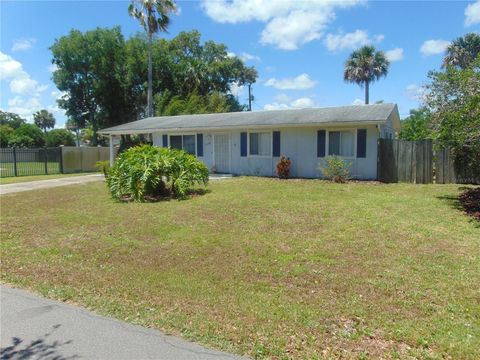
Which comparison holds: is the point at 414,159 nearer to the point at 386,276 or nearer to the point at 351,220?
the point at 351,220

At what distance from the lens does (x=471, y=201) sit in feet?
32.0

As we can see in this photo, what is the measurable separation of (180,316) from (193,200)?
6.84 meters

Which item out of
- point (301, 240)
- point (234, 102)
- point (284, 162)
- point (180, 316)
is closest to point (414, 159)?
point (284, 162)

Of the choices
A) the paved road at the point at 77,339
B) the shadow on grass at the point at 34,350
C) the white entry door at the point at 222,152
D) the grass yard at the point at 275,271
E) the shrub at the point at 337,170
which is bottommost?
the shadow on grass at the point at 34,350

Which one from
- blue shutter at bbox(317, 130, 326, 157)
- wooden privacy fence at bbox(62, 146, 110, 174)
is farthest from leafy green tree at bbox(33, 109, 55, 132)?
blue shutter at bbox(317, 130, 326, 157)

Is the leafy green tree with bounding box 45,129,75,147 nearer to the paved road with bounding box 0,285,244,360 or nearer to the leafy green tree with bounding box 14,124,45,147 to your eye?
the leafy green tree with bounding box 14,124,45,147

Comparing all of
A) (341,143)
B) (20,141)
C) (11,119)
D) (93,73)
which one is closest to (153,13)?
(93,73)

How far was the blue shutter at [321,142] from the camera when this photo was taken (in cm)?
1531

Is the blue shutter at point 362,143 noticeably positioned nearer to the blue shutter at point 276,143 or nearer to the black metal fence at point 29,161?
the blue shutter at point 276,143

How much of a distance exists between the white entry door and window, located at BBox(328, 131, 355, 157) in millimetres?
5014

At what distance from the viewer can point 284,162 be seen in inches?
626

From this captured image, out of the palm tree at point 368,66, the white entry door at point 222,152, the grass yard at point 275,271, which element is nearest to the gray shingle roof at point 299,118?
A: the white entry door at point 222,152

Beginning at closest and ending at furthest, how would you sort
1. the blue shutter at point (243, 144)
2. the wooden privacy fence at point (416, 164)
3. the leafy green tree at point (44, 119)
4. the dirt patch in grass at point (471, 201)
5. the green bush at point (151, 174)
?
the dirt patch in grass at point (471, 201)
the green bush at point (151, 174)
the wooden privacy fence at point (416, 164)
the blue shutter at point (243, 144)
the leafy green tree at point (44, 119)

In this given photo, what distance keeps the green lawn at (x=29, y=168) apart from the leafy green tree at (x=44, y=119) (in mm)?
86230
